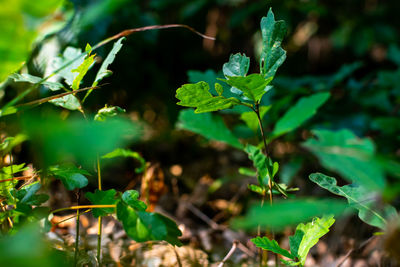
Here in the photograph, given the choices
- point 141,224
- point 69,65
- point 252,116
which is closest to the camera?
point 141,224

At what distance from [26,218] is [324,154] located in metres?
0.59

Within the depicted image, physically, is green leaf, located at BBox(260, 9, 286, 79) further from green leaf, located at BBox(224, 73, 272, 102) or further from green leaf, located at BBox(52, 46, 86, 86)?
green leaf, located at BBox(52, 46, 86, 86)

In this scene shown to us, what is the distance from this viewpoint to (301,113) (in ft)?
4.27

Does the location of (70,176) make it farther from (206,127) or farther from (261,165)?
(206,127)

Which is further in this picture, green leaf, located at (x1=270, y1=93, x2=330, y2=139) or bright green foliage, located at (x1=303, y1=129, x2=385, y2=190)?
green leaf, located at (x1=270, y1=93, x2=330, y2=139)

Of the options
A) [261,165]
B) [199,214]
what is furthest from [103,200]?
[199,214]

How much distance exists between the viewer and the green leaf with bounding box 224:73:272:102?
673 millimetres

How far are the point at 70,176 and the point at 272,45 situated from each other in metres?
0.53

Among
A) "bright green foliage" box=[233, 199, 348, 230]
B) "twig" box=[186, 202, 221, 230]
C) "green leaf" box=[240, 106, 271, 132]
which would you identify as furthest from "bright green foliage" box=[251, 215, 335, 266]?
"twig" box=[186, 202, 221, 230]

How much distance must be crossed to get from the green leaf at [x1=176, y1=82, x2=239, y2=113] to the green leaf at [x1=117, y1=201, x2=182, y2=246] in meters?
0.24

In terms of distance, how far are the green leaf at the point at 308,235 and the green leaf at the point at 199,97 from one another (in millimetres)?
324

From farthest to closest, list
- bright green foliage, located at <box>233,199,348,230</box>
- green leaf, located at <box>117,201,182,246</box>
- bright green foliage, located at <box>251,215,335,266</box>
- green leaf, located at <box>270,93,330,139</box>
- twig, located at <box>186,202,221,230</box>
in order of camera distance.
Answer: twig, located at <box>186,202,221,230</box>
green leaf, located at <box>270,93,330,139</box>
bright green foliage, located at <box>251,215,335,266</box>
green leaf, located at <box>117,201,182,246</box>
bright green foliage, located at <box>233,199,348,230</box>

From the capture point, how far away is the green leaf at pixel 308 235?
74cm

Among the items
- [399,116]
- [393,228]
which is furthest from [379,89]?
[393,228]
